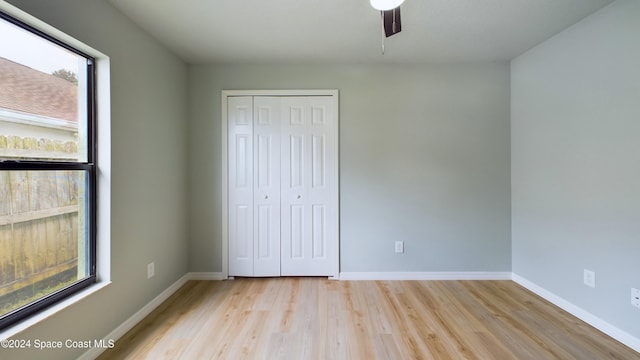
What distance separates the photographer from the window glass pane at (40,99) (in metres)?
1.34

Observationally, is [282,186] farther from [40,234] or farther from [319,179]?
[40,234]

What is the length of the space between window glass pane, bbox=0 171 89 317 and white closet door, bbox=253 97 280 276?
1.46m

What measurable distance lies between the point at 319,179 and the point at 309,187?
141 mm

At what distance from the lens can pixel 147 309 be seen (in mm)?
2244

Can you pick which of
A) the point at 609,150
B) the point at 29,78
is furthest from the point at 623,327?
the point at 29,78

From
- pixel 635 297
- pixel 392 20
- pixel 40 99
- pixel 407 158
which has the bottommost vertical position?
pixel 635 297

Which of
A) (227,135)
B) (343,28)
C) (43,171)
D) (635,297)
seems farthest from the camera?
(227,135)

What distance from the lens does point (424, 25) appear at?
7.13 feet

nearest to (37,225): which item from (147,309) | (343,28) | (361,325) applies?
(147,309)

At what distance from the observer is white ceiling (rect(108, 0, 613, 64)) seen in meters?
1.93

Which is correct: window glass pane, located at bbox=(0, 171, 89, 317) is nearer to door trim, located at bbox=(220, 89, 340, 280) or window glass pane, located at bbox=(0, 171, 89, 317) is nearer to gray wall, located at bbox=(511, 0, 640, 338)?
door trim, located at bbox=(220, 89, 340, 280)

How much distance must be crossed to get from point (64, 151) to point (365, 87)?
2.59 meters

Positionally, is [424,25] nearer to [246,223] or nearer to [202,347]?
[246,223]

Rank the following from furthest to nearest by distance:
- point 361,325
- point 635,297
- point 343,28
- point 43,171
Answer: point 343,28, point 361,325, point 635,297, point 43,171
